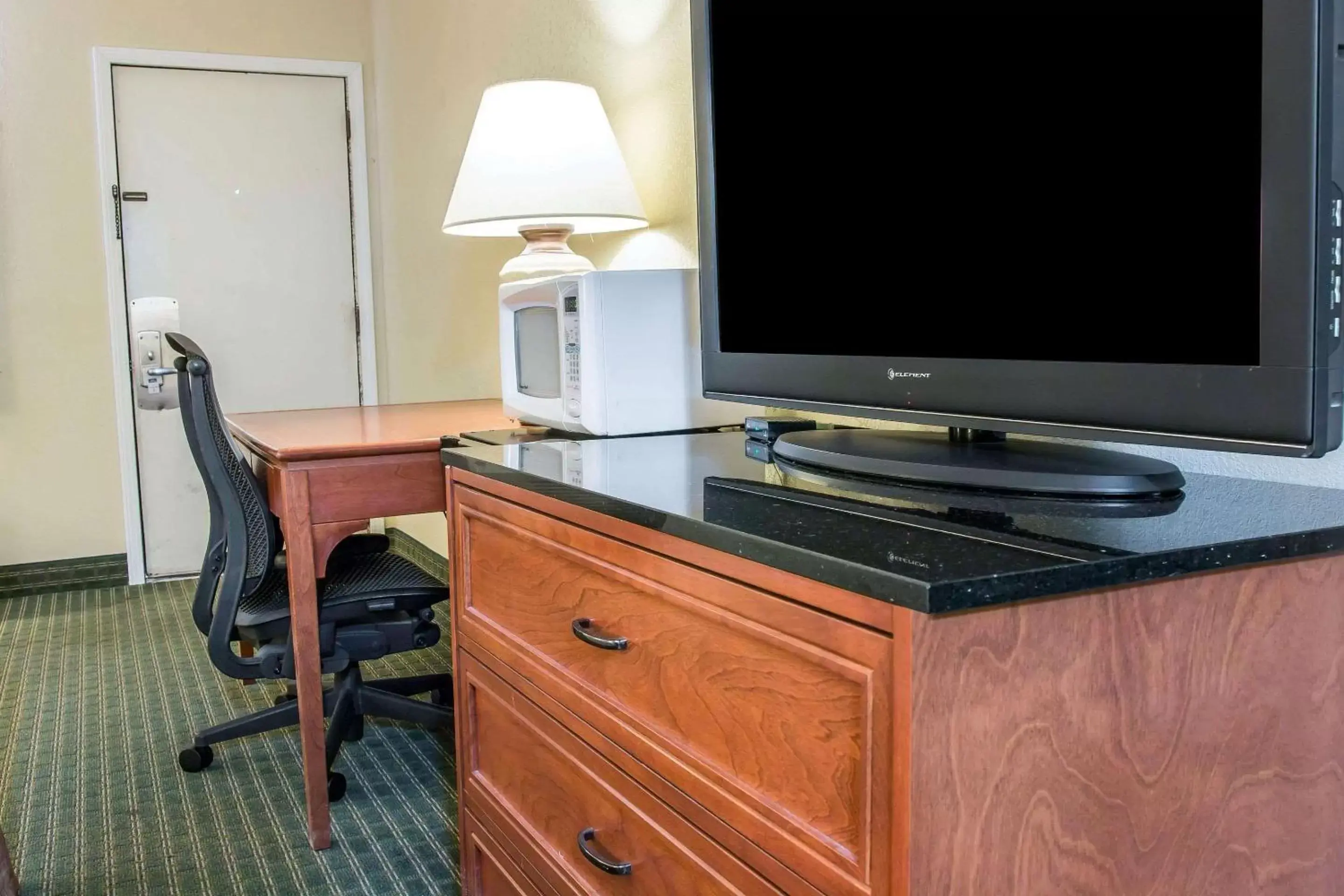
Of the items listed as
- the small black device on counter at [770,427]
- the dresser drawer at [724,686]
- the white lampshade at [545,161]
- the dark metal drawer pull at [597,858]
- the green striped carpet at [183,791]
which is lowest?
the green striped carpet at [183,791]

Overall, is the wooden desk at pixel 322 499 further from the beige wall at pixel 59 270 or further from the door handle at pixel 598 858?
the beige wall at pixel 59 270

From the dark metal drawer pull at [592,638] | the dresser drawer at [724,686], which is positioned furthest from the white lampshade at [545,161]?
the dark metal drawer pull at [592,638]

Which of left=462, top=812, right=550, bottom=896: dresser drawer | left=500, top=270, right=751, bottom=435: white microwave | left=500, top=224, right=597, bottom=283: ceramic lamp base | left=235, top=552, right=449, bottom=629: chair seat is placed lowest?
left=462, top=812, right=550, bottom=896: dresser drawer

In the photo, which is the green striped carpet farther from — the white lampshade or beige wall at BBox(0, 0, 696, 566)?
the white lampshade

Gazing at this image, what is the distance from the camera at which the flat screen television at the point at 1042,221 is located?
84 cm

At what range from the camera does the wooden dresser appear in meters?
0.72

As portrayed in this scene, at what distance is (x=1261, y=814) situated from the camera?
851 millimetres

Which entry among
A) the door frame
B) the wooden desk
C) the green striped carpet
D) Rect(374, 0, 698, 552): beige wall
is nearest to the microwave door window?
the wooden desk

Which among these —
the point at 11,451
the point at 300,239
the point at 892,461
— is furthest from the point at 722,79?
the point at 11,451

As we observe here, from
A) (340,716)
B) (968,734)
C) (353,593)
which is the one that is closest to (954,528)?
(968,734)

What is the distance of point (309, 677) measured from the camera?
2084 millimetres

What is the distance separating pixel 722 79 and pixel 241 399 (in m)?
3.45

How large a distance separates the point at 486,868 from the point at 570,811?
0.39m

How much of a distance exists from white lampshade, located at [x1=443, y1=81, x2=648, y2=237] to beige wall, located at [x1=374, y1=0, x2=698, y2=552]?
0.58 feet
